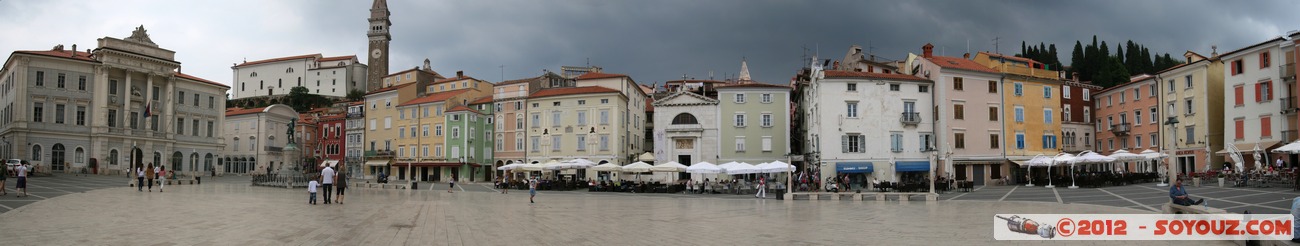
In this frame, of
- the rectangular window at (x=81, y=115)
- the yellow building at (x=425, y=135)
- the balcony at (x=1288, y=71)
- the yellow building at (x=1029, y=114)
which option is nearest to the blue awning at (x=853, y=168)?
the yellow building at (x=1029, y=114)

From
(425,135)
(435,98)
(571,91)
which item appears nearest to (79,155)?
(425,135)

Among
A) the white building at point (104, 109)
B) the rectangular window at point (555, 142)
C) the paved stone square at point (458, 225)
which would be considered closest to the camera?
the paved stone square at point (458, 225)

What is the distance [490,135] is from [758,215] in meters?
51.2

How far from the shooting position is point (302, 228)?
14.7 m

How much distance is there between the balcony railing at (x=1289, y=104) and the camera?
139 ft

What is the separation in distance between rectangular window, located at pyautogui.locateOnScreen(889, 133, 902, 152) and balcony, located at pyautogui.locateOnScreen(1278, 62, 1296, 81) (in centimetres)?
2107

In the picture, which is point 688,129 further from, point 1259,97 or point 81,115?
point 81,115

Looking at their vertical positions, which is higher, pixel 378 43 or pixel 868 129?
pixel 378 43

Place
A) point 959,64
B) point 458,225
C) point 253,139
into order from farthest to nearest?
point 253,139 → point 959,64 → point 458,225

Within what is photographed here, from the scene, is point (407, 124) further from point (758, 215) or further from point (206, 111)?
point (758, 215)

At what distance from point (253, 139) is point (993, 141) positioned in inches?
3090

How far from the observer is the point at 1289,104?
4284cm

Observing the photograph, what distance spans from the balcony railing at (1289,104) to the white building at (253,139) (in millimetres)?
89044

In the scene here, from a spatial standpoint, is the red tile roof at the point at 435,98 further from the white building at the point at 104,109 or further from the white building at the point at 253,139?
the white building at the point at 253,139
